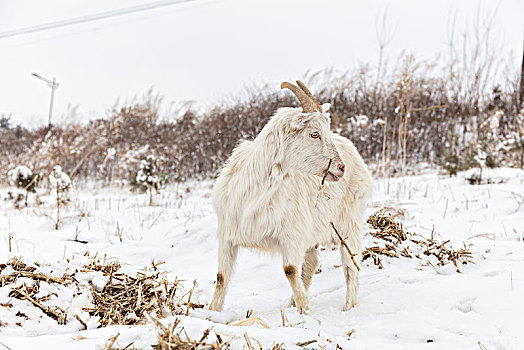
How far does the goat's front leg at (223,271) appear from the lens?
9.89 feet

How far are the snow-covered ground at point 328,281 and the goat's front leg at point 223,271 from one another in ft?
0.53

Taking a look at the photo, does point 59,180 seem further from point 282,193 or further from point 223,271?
point 282,193

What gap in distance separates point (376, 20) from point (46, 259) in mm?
10959

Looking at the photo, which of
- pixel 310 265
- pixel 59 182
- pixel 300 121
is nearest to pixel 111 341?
pixel 300 121

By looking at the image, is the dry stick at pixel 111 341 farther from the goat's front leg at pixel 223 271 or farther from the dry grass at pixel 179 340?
the goat's front leg at pixel 223 271

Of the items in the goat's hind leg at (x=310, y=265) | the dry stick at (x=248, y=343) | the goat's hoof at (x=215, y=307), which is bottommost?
the goat's hoof at (x=215, y=307)

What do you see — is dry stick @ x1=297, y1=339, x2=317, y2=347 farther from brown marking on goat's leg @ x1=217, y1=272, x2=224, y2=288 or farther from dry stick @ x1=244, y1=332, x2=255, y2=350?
brown marking on goat's leg @ x1=217, y1=272, x2=224, y2=288

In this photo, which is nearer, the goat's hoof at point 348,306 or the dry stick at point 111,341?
the dry stick at point 111,341

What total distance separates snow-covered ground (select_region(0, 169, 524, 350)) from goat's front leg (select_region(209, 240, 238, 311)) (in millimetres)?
160

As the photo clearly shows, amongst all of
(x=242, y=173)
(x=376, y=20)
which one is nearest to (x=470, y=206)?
(x=242, y=173)

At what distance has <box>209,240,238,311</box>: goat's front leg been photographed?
9.89ft

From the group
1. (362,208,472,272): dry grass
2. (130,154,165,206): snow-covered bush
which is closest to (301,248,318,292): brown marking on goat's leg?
(362,208,472,272): dry grass

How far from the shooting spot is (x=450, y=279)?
128 inches

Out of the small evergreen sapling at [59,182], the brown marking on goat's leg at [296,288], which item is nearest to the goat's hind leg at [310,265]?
the brown marking on goat's leg at [296,288]
